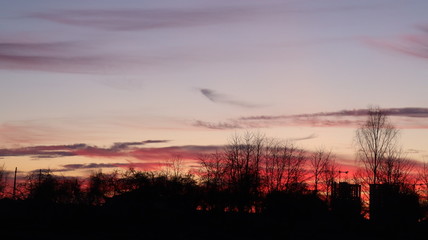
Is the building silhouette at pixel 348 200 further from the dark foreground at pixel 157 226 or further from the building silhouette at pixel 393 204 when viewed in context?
the dark foreground at pixel 157 226

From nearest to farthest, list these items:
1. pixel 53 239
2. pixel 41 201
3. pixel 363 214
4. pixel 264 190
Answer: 1. pixel 53 239
2. pixel 41 201
3. pixel 363 214
4. pixel 264 190

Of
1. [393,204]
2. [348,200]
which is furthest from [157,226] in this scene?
[348,200]

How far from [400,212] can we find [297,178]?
27.0 metres

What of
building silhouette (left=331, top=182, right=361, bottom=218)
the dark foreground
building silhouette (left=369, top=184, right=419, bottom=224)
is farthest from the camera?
building silhouette (left=331, top=182, right=361, bottom=218)

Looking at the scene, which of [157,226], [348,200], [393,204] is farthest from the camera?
[348,200]

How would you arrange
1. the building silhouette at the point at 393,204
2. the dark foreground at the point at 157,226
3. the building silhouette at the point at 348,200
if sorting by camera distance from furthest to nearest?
the building silhouette at the point at 348,200 → the building silhouette at the point at 393,204 → the dark foreground at the point at 157,226

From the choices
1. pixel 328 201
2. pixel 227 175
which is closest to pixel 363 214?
pixel 328 201

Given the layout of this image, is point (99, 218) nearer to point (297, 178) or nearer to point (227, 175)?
point (227, 175)

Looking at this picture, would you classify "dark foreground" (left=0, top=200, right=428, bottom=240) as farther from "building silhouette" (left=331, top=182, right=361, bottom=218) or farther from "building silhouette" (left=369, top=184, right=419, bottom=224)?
"building silhouette" (left=331, top=182, right=361, bottom=218)

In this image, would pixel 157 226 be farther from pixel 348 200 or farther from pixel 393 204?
pixel 348 200

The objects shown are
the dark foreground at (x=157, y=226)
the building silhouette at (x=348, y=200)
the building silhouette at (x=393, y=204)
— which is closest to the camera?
the dark foreground at (x=157, y=226)

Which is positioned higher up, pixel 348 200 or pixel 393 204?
pixel 393 204

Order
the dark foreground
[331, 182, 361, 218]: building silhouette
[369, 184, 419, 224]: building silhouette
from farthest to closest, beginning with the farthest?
1. [331, 182, 361, 218]: building silhouette
2. [369, 184, 419, 224]: building silhouette
3. the dark foreground

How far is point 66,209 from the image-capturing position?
4000 centimetres
